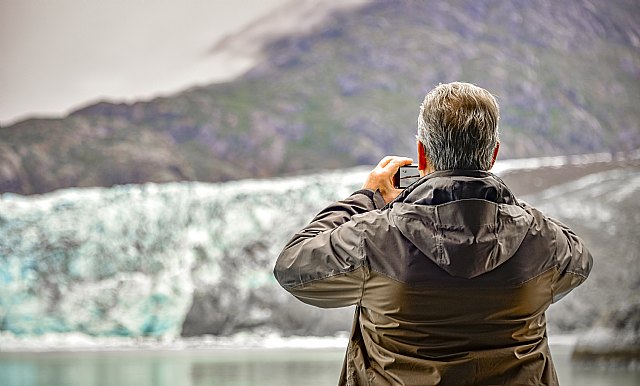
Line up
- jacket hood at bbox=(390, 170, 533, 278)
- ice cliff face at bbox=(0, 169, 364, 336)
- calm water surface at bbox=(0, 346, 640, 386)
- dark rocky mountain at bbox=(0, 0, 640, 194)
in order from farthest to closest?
dark rocky mountain at bbox=(0, 0, 640, 194) < ice cliff face at bbox=(0, 169, 364, 336) < calm water surface at bbox=(0, 346, 640, 386) < jacket hood at bbox=(390, 170, 533, 278)

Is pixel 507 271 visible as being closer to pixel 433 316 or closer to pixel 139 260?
pixel 433 316

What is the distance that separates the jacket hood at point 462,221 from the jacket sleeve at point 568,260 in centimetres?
5

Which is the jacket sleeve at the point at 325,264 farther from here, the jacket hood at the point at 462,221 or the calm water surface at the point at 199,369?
the calm water surface at the point at 199,369

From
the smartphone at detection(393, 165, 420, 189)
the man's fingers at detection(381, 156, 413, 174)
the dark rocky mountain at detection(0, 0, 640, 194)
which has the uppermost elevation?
the man's fingers at detection(381, 156, 413, 174)

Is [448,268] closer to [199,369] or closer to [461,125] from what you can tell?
[461,125]

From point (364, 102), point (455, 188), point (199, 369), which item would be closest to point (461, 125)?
point (455, 188)

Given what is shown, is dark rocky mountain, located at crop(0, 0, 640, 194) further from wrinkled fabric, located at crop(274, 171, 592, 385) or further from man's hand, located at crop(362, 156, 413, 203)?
wrinkled fabric, located at crop(274, 171, 592, 385)

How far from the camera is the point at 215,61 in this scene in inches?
414

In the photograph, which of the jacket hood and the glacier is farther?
the glacier

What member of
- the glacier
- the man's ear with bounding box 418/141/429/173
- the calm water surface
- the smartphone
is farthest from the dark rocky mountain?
the man's ear with bounding box 418/141/429/173

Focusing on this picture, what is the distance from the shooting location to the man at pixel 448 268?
992 mm

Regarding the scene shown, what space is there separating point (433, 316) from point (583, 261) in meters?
0.20

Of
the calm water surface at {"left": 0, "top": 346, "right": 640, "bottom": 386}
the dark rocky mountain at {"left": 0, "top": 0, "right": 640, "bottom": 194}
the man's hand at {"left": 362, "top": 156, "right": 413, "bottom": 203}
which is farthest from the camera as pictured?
the dark rocky mountain at {"left": 0, "top": 0, "right": 640, "bottom": 194}

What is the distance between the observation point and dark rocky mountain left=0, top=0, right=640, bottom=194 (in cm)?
1027
